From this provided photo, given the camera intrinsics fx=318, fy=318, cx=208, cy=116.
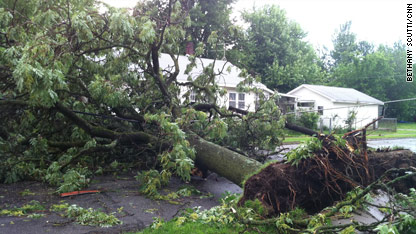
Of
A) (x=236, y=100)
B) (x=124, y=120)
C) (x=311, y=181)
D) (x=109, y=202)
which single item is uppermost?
(x=236, y=100)

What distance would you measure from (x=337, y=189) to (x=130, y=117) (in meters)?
4.35

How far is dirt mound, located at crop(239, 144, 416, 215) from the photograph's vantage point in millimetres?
3484

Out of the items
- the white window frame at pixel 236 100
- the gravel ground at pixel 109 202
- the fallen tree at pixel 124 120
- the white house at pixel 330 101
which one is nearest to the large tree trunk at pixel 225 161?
the fallen tree at pixel 124 120

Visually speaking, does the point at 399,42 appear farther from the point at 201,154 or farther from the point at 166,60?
the point at 201,154

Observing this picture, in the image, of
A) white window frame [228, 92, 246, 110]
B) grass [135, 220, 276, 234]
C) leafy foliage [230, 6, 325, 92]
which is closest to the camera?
grass [135, 220, 276, 234]

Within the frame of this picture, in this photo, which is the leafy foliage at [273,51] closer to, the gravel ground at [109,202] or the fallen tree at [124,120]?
the fallen tree at [124,120]

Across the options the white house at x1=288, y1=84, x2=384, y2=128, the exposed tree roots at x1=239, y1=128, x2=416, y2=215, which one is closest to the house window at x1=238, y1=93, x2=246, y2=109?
the white house at x1=288, y1=84, x2=384, y2=128

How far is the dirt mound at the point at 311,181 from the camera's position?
348 centimetres

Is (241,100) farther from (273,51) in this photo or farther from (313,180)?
(313,180)

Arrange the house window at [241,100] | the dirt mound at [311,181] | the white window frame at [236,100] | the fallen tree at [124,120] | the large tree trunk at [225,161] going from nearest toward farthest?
the dirt mound at [311,181]
the fallen tree at [124,120]
the large tree trunk at [225,161]
the white window frame at [236,100]
the house window at [241,100]

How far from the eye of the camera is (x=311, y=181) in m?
3.60

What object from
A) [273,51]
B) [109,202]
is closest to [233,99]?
[109,202]

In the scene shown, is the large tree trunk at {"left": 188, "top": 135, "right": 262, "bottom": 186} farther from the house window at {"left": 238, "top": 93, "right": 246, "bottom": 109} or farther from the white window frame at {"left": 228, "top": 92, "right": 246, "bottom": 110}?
the house window at {"left": 238, "top": 93, "right": 246, "bottom": 109}

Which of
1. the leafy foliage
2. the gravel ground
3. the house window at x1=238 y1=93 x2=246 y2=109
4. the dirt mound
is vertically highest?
the leafy foliage
